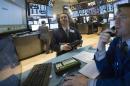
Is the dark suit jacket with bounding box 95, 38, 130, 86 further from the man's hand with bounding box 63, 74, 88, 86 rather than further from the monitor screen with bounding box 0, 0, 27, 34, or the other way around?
the monitor screen with bounding box 0, 0, 27, 34

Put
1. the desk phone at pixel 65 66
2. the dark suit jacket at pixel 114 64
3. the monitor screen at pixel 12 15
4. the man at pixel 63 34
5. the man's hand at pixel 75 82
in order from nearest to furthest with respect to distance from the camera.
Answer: the monitor screen at pixel 12 15
the man's hand at pixel 75 82
the dark suit jacket at pixel 114 64
the desk phone at pixel 65 66
the man at pixel 63 34

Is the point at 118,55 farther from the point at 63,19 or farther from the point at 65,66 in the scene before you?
the point at 63,19

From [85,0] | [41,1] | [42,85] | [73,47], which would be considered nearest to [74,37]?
[73,47]

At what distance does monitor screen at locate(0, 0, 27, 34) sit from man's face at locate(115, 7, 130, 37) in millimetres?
635

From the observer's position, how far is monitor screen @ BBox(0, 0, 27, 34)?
0.84 m

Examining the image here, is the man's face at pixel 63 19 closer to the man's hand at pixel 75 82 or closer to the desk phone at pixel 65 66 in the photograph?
the desk phone at pixel 65 66

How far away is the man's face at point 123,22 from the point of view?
4.00 ft

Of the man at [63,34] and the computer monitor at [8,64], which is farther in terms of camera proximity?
the man at [63,34]

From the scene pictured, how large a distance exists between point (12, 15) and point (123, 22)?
730 millimetres

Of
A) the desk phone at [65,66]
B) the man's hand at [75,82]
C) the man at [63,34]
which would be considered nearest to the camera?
the man's hand at [75,82]

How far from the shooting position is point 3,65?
2.93ft

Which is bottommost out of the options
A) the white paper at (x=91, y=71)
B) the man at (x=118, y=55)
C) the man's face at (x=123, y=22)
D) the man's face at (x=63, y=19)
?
the white paper at (x=91, y=71)

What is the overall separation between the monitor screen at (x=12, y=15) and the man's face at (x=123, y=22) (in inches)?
25.0

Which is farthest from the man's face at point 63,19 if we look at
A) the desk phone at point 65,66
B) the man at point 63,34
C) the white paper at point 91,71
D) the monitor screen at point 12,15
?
the monitor screen at point 12,15
